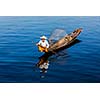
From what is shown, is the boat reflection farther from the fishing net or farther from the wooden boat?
the fishing net

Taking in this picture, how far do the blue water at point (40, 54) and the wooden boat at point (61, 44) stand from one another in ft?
0.13

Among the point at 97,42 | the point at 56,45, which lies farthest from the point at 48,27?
the point at 97,42

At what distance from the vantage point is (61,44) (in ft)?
13.5

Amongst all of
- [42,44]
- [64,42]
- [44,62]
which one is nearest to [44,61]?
[44,62]

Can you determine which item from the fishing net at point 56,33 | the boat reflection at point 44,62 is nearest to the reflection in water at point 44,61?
the boat reflection at point 44,62

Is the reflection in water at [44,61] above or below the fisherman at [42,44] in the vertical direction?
below

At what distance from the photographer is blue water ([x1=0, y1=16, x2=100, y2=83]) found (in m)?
3.96

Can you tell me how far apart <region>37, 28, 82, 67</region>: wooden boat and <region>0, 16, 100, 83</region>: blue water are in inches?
1.5

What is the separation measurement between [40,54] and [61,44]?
0.22m

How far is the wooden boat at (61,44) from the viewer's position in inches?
157

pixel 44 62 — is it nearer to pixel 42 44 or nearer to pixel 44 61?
pixel 44 61

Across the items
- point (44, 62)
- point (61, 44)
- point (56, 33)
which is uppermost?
point (56, 33)

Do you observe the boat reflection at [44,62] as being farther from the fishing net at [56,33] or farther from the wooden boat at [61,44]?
the fishing net at [56,33]
